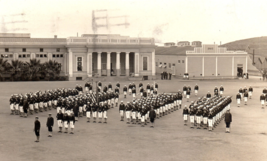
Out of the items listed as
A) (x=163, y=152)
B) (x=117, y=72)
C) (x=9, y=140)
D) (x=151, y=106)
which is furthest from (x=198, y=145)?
(x=117, y=72)

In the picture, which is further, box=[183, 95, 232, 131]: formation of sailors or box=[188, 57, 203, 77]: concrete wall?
box=[188, 57, 203, 77]: concrete wall

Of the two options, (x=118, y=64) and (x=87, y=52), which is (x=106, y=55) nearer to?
(x=118, y=64)

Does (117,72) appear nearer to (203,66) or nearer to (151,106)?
(203,66)

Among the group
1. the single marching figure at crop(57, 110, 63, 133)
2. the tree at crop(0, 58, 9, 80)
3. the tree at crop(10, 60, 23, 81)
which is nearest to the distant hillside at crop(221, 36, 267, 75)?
the tree at crop(10, 60, 23, 81)

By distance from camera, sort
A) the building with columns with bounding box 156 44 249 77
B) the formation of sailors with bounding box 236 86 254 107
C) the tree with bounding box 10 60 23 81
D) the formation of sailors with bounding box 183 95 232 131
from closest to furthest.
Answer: the formation of sailors with bounding box 183 95 232 131
the formation of sailors with bounding box 236 86 254 107
the tree with bounding box 10 60 23 81
the building with columns with bounding box 156 44 249 77

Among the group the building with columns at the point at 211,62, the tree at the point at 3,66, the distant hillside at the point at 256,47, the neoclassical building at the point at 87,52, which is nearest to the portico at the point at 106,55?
the neoclassical building at the point at 87,52

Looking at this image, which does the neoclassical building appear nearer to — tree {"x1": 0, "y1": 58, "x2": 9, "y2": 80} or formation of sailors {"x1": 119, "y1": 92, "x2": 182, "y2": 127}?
tree {"x1": 0, "y1": 58, "x2": 9, "y2": 80}

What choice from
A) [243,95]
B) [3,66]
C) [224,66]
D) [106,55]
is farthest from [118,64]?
[243,95]
